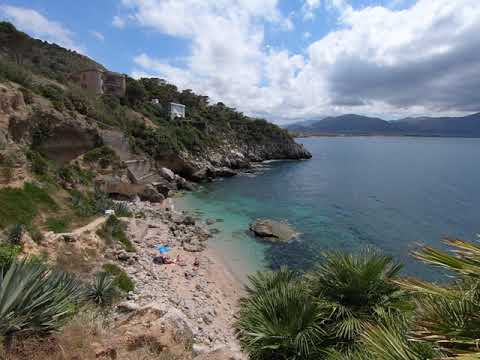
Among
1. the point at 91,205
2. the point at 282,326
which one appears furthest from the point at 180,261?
the point at 282,326

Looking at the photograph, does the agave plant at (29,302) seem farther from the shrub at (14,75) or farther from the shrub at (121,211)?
the shrub at (14,75)

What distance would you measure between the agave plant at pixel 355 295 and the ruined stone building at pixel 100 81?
4261cm

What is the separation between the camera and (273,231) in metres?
20.7

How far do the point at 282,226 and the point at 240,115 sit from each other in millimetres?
52702

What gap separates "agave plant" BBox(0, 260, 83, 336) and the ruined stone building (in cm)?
4036

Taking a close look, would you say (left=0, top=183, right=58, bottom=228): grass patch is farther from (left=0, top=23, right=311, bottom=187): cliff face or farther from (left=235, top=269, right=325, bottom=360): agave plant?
(left=235, top=269, right=325, bottom=360): agave plant

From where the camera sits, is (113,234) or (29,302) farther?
(113,234)

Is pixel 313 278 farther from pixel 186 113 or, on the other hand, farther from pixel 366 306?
pixel 186 113

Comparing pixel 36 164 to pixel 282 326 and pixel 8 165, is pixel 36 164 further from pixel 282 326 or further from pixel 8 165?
pixel 282 326

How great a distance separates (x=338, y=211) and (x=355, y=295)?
78.8 ft

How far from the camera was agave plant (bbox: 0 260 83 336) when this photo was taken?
4.16 metres

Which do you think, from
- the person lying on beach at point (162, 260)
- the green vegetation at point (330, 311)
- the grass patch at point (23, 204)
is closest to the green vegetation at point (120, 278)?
the person lying on beach at point (162, 260)

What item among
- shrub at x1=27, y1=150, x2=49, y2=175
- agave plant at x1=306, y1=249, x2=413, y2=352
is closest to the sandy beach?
agave plant at x1=306, y1=249, x2=413, y2=352

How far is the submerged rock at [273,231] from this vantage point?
20.2 m
